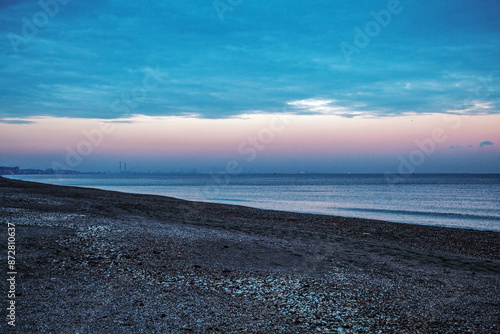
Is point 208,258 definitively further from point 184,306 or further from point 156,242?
point 184,306

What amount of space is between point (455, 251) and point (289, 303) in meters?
13.5

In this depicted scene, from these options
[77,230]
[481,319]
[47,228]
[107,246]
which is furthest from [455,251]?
[47,228]

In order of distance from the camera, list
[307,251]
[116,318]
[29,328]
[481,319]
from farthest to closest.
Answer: [307,251] → [481,319] → [116,318] → [29,328]

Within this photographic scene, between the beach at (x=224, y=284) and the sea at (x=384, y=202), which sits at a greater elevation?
the beach at (x=224, y=284)

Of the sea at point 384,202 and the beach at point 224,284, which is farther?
the sea at point 384,202

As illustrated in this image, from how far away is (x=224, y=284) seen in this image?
28.7ft

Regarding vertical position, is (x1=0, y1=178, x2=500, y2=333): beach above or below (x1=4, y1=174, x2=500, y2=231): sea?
above

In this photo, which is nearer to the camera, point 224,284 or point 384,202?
point 224,284

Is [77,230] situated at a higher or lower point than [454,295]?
higher

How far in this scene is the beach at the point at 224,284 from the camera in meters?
6.68

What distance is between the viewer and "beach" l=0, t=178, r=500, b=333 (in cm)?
668

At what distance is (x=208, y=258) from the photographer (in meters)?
11.3

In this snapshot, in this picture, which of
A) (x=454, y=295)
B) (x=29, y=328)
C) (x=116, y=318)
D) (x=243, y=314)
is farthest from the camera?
(x=454, y=295)

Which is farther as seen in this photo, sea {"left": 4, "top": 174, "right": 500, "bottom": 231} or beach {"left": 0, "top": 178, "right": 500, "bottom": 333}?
sea {"left": 4, "top": 174, "right": 500, "bottom": 231}
